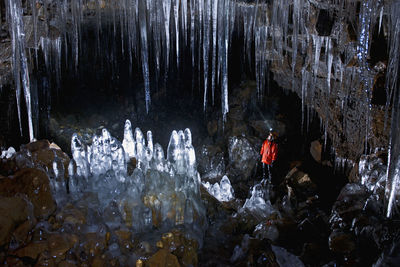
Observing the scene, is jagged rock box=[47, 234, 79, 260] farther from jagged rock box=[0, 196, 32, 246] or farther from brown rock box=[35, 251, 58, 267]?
jagged rock box=[0, 196, 32, 246]

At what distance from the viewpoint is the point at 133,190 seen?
404 centimetres

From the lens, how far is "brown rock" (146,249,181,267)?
3.28 m

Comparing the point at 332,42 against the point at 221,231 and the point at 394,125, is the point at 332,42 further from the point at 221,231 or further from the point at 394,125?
the point at 221,231

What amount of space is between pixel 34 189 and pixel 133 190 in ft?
4.08

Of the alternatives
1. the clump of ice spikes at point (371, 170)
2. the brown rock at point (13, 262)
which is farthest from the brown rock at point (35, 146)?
the clump of ice spikes at point (371, 170)

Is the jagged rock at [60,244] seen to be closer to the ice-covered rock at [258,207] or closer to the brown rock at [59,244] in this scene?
the brown rock at [59,244]

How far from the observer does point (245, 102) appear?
10344mm

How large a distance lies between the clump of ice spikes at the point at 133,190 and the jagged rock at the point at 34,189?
0.35m

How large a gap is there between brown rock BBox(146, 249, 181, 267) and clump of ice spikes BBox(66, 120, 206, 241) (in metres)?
0.64

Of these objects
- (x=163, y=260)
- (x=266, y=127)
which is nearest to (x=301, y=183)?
(x=266, y=127)

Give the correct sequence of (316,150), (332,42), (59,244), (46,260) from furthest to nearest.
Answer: (316,150), (332,42), (59,244), (46,260)

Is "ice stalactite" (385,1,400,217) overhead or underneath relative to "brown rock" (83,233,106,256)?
overhead

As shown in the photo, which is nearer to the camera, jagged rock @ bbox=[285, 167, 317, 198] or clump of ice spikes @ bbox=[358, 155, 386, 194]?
clump of ice spikes @ bbox=[358, 155, 386, 194]

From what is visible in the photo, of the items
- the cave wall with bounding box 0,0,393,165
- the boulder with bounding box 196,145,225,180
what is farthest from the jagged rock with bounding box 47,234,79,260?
the boulder with bounding box 196,145,225,180
